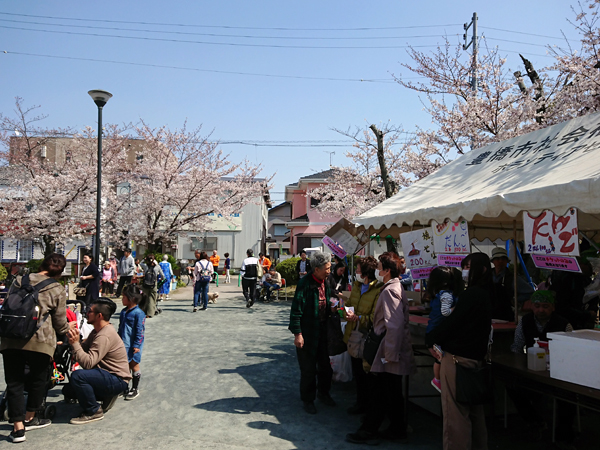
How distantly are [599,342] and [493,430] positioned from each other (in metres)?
1.80

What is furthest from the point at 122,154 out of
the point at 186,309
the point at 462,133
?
the point at 462,133

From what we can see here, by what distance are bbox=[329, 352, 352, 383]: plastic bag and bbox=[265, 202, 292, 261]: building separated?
40661 millimetres

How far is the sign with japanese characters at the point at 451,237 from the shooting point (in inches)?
217

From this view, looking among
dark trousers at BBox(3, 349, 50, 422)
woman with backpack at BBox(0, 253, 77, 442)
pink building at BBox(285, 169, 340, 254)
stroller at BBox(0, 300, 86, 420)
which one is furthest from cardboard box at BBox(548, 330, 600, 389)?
pink building at BBox(285, 169, 340, 254)

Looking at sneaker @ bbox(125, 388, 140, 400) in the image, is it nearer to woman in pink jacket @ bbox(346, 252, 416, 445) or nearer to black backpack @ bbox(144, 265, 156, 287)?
woman in pink jacket @ bbox(346, 252, 416, 445)

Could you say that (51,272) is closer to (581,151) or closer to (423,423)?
(423,423)

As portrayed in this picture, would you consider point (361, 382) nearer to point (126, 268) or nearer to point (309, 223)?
point (126, 268)

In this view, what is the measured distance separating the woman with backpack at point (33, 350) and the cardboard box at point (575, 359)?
14.6 feet

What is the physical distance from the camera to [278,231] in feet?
168

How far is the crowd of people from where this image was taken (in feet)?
12.0

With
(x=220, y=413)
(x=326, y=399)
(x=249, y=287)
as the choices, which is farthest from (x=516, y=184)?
(x=249, y=287)

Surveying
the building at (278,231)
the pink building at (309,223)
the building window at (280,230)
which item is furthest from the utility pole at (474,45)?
the building window at (280,230)

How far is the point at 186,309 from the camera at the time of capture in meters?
14.1

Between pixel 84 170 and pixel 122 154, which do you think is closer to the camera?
pixel 84 170
